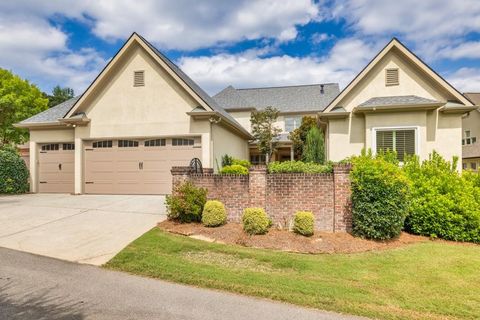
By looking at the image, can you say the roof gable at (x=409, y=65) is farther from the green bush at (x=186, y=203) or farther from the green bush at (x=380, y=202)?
the green bush at (x=186, y=203)

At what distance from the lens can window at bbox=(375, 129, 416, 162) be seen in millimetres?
13656

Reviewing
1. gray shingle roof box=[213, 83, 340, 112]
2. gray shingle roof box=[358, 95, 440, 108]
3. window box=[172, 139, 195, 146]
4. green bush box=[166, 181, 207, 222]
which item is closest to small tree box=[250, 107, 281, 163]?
gray shingle roof box=[213, 83, 340, 112]

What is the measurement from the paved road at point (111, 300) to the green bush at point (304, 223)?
3923 mm

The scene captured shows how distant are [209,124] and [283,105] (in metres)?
18.4

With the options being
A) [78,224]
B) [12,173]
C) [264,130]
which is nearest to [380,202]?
[78,224]

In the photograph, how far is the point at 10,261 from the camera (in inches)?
240

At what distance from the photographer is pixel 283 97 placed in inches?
1287

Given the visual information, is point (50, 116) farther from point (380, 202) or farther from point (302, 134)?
point (302, 134)

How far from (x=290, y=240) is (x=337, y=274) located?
2.20m

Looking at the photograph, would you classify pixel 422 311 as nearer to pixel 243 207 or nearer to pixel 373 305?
pixel 373 305

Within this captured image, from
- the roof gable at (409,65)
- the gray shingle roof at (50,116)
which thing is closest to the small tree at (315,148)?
the roof gable at (409,65)

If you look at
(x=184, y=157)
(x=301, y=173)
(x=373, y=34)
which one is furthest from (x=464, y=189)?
(x=184, y=157)

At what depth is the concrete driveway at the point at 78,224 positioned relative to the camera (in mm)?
6965

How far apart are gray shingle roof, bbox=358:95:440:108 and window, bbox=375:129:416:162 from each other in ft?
4.05
